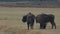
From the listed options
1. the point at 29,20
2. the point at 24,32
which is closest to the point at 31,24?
the point at 29,20

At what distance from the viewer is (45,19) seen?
26406 mm

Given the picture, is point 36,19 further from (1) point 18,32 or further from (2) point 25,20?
(1) point 18,32

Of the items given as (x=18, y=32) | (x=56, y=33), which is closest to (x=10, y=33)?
(x=18, y=32)

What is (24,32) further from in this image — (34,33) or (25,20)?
(25,20)

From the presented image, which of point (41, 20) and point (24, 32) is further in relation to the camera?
point (41, 20)

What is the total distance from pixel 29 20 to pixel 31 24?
1.23 feet

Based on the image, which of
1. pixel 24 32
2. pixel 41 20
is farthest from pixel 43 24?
pixel 24 32

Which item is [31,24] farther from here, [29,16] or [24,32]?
[24,32]

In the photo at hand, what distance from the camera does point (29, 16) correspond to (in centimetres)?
2584

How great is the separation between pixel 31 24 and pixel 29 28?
0.56m

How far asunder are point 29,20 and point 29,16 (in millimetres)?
327

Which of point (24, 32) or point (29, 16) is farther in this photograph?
point (29, 16)

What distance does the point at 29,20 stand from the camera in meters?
25.9

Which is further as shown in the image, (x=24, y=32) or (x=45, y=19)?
(x=45, y=19)
